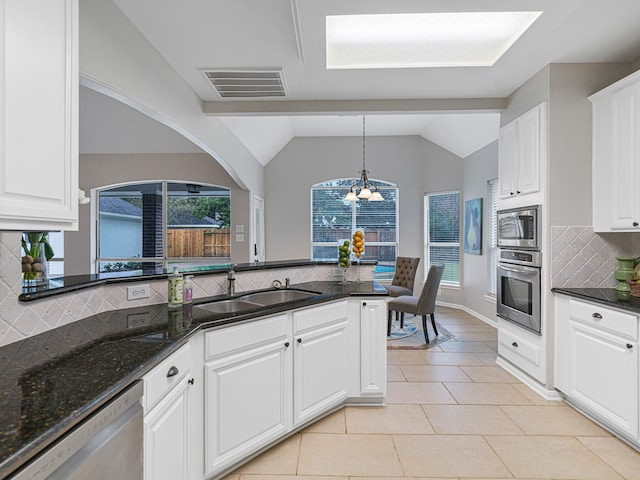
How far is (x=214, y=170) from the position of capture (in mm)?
6289

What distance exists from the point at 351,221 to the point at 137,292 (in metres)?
5.55

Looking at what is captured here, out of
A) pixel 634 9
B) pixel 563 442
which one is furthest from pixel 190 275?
pixel 634 9

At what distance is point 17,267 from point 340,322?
6.23 ft

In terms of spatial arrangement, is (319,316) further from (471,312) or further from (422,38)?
(471,312)

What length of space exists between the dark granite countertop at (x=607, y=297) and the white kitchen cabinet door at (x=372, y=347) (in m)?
1.42

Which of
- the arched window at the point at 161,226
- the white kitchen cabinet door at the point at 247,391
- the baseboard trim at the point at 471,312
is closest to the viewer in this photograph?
the white kitchen cabinet door at the point at 247,391

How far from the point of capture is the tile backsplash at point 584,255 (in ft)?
10.0

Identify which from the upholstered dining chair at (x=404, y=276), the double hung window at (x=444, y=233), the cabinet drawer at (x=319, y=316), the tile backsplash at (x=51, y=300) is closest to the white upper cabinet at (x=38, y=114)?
the tile backsplash at (x=51, y=300)

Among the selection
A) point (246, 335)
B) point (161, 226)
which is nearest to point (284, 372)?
point (246, 335)

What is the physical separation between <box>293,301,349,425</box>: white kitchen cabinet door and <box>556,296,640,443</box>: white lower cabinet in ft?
5.61

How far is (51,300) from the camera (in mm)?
1695

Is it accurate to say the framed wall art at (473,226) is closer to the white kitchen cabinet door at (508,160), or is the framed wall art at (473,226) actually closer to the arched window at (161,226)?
the white kitchen cabinet door at (508,160)

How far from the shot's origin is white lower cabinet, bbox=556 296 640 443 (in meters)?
2.29

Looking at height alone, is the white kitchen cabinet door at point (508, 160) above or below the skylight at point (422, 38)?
below
